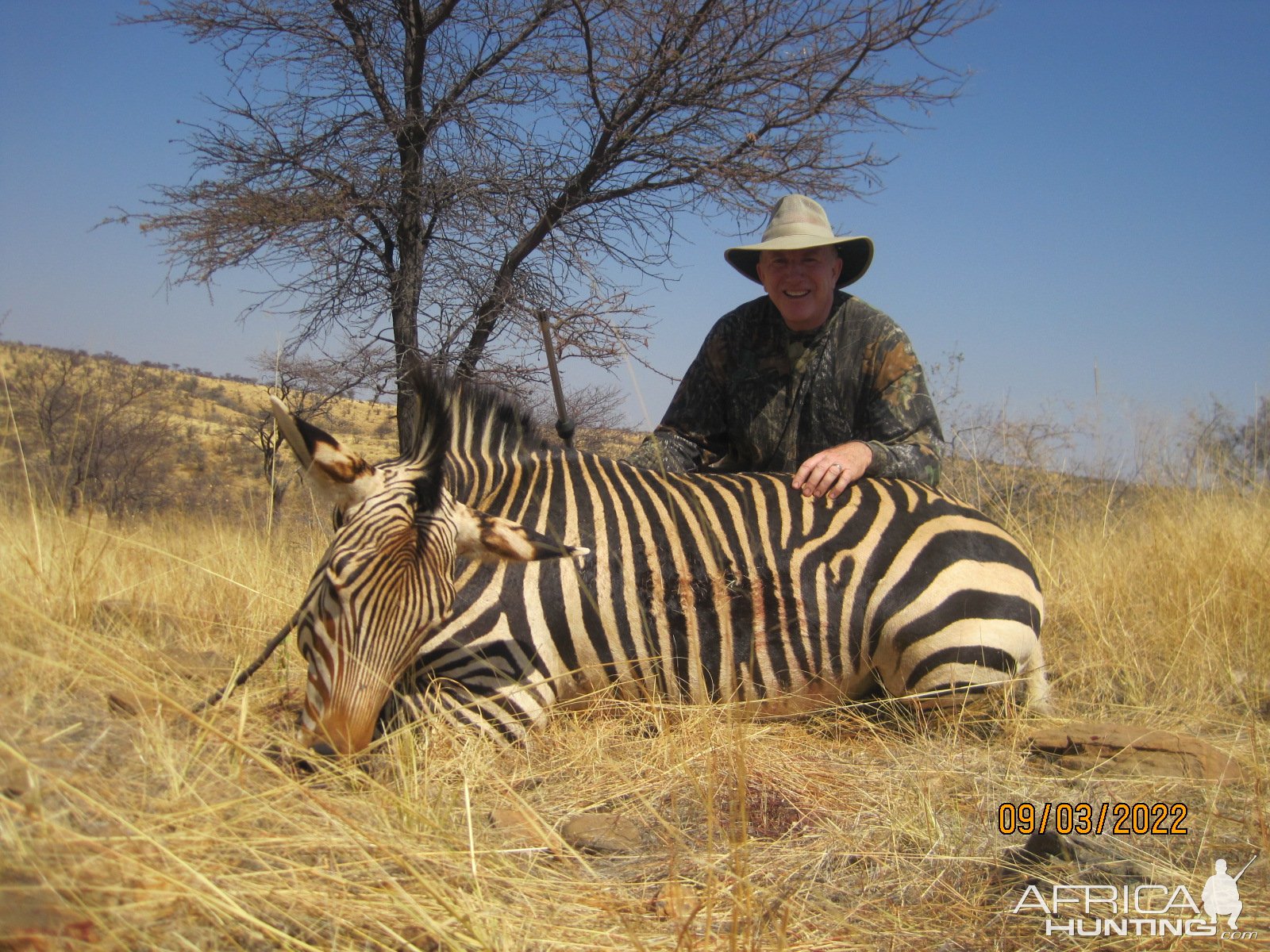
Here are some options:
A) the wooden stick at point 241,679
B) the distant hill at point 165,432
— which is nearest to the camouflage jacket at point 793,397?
the distant hill at point 165,432

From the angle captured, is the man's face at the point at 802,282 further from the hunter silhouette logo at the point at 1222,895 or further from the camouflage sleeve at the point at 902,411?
the hunter silhouette logo at the point at 1222,895

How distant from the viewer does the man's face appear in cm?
424

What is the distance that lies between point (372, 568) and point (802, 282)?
2.74m

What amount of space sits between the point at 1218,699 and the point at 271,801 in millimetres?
3567

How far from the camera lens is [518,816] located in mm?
2193

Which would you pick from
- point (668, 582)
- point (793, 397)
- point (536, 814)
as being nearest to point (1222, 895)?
point (536, 814)

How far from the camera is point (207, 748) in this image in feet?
6.56

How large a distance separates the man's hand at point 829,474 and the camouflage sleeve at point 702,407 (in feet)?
4.16

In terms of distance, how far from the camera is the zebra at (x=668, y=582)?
2.64m

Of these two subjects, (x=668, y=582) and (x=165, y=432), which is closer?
(x=668, y=582)

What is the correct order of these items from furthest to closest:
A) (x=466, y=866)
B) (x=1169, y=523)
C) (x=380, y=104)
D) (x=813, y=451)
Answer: (x=380, y=104) < (x=1169, y=523) < (x=813, y=451) < (x=466, y=866)

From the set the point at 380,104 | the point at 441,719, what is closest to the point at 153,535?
the point at 380,104

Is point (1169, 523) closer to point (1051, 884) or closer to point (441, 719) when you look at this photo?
point (1051, 884)

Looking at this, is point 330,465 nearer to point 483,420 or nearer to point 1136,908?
point 483,420
